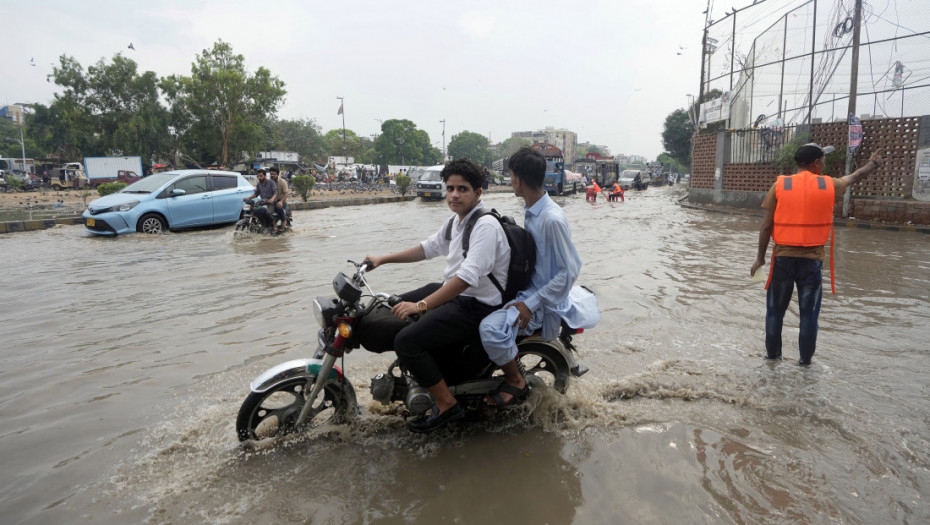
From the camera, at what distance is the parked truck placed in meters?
33.1

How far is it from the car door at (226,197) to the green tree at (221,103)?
26.2 metres

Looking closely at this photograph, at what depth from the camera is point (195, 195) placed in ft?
42.1

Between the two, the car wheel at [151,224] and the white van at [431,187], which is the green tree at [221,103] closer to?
the white van at [431,187]

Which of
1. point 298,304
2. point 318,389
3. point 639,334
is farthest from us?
point 298,304

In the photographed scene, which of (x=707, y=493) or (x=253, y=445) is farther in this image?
(x=253, y=445)

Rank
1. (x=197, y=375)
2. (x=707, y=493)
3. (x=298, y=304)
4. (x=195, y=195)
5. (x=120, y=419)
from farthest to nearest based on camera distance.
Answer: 1. (x=195, y=195)
2. (x=298, y=304)
3. (x=197, y=375)
4. (x=120, y=419)
5. (x=707, y=493)

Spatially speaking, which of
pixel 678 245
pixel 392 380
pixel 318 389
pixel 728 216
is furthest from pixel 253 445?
pixel 728 216

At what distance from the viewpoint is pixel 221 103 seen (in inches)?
1470

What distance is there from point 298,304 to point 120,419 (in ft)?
9.48

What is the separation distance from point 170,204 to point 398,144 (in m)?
72.0

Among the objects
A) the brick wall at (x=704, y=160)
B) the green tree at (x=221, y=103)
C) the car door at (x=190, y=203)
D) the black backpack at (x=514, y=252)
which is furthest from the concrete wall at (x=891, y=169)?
the green tree at (x=221, y=103)

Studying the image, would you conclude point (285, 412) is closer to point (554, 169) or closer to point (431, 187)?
point (431, 187)

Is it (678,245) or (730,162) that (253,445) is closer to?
(678,245)

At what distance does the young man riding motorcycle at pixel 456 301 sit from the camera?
9.45 feet
